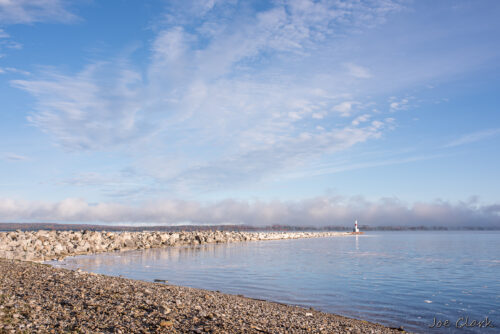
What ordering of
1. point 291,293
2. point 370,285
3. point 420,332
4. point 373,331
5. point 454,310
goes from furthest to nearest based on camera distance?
point 370,285
point 291,293
point 454,310
point 420,332
point 373,331

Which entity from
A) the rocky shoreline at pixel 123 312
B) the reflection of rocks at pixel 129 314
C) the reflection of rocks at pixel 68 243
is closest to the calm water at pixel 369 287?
the rocky shoreline at pixel 123 312

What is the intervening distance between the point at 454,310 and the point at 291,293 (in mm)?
8220

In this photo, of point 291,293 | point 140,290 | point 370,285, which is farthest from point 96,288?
point 370,285

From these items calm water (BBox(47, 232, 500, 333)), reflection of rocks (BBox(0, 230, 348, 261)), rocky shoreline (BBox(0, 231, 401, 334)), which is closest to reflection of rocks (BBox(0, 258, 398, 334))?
rocky shoreline (BBox(0, 231, 401, 334))

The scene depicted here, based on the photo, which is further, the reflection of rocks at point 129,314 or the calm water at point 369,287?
the calm water at point 369,287

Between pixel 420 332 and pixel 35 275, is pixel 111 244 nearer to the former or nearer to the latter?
pixel 35 275

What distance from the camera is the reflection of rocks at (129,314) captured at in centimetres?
969

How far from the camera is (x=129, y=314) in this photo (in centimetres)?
1085

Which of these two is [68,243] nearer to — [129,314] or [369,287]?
[369,287]

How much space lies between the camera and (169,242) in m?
62.5

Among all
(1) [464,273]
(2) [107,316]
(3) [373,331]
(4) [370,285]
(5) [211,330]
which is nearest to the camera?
(5) [211,330]

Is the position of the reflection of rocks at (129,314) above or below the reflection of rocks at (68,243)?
above

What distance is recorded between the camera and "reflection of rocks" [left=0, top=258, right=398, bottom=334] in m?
9.69

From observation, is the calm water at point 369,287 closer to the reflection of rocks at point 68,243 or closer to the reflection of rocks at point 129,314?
the reflection of rocks at point 129,314
